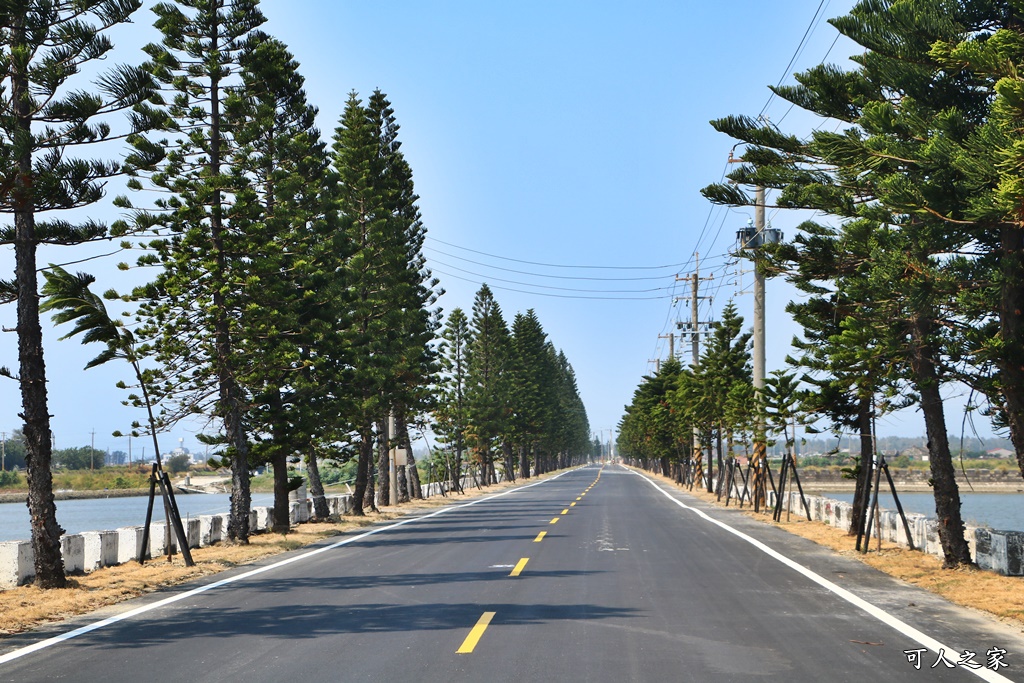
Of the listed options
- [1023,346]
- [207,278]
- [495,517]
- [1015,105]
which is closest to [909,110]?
[1023,346]

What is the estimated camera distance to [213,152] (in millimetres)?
23000

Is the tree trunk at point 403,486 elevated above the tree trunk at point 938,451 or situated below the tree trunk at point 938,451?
below

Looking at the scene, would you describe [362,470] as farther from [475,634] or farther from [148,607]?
[475,634]

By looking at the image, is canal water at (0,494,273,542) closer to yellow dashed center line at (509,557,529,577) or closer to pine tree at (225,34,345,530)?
pine tree at (225,34,345,530)

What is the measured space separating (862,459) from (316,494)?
676 inches

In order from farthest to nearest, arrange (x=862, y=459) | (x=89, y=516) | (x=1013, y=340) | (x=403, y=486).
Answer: (x=89, y=516) → (x=403, y=486) → (x=862, y=459) → (x=1013, y=340)

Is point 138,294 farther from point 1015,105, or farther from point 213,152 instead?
point 1015,105

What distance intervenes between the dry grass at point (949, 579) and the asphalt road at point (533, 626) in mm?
440

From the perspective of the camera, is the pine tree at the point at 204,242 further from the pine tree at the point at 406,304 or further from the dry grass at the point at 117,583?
the pine tree at the point at 406,304

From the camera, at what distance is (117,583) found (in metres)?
14.5

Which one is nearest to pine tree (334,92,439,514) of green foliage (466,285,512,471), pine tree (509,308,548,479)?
green foliage (466,285,512,471)

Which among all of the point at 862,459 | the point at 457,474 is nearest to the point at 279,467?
the point at 862,459

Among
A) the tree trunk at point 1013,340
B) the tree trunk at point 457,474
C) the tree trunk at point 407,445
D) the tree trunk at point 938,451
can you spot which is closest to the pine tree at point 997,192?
the tree trunk at point 1013,340

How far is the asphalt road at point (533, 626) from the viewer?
8.00 metres
